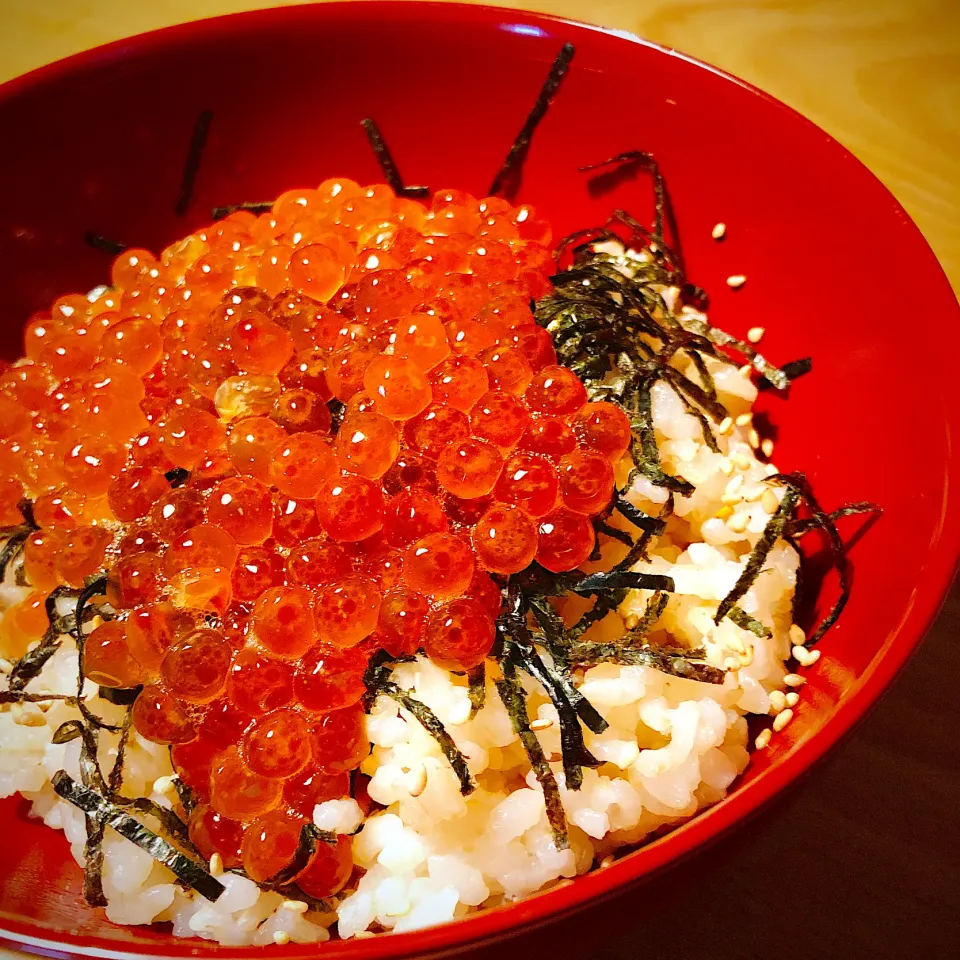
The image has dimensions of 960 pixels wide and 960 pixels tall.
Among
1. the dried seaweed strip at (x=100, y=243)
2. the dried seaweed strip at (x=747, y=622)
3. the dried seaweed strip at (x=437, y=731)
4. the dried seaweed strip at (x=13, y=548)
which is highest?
the dried seaweed strip at (x=100, y=243)

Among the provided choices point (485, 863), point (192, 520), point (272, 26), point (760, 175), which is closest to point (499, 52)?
point (272, 26)

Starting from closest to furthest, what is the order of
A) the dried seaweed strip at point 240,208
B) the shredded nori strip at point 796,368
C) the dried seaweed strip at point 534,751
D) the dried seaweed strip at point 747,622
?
the dried seaweed strip at point 534,751 < the dried seaweed strip at point 747,622 < the shredded nori strip at point 796,368 < the dried seaweed strip at point 240,208

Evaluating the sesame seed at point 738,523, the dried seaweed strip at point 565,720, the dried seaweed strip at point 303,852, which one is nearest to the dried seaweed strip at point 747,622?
the sesame seed at point 738,523

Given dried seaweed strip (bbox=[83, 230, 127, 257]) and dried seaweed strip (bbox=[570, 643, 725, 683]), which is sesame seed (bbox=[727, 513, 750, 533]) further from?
dried seaweed strip (bbox=[83, 230, 127, 257])

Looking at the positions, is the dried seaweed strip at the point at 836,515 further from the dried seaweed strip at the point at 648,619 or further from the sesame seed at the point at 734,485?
the dried seaweed strip at the point at 648,619

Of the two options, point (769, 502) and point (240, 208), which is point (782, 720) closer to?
point (769, 502)

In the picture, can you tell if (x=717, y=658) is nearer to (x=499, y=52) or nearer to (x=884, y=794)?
(x=884, y=794)

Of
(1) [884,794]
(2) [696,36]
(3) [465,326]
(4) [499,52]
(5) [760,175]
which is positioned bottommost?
(1) [884,794]
